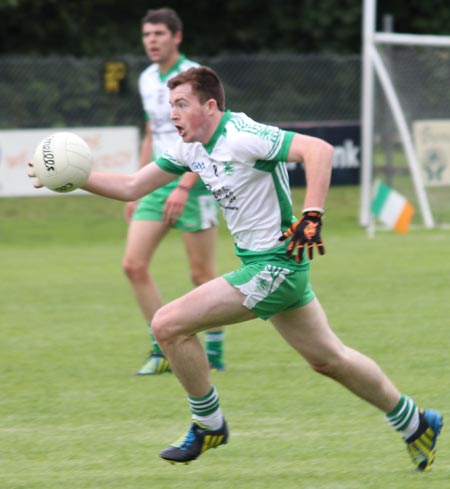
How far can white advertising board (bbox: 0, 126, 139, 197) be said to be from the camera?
16.6 meters

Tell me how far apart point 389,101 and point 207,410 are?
10.4 metres

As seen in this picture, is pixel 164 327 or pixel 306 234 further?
pixel 164 327

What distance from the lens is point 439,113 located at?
15703 mm

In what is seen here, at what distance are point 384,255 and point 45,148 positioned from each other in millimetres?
8180

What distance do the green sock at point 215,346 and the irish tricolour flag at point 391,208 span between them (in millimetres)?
7406

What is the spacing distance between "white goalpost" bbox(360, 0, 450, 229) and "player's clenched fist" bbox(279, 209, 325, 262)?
10391 millimetres

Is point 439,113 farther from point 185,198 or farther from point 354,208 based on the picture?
point 185,198

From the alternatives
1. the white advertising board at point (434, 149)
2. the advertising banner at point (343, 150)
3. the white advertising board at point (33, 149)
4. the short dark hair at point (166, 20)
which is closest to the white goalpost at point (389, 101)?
the white advertising board at point (434, 149)

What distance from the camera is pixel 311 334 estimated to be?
17.8 feet

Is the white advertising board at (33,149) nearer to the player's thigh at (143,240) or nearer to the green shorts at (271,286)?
the player's thigh at (143,240)

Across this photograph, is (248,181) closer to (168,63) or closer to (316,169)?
(316,169)

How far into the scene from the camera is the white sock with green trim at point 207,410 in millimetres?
5555

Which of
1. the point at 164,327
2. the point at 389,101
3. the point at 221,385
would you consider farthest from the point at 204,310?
the point at 389,101

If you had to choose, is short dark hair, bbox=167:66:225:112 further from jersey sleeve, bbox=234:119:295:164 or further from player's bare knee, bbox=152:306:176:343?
player's bare knee, bbox=152:306:176:343
